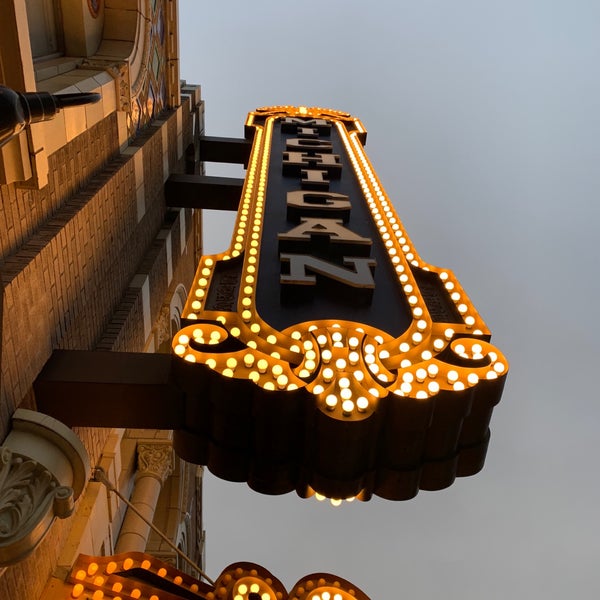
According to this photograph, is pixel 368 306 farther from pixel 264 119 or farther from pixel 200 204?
pixel 264 119

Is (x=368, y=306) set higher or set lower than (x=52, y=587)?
higher

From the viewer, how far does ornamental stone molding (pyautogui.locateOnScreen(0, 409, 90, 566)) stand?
3.87 m

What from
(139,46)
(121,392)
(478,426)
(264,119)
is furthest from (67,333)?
(264,119)

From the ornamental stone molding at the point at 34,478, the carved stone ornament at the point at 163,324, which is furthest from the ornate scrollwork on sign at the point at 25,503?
the carved stone ornament at the point at 163,324

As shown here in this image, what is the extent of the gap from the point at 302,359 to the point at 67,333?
2843 mm

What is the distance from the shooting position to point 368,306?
222 inches

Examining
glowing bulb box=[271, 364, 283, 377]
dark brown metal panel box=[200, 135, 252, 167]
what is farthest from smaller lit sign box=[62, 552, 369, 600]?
dark brown metal panel box=[200, 135, 252, 167]

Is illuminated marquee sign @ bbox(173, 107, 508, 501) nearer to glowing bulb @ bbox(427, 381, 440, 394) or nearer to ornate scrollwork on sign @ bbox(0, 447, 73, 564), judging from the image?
glowing bulb @ bbox(427, 381, 440, 394)

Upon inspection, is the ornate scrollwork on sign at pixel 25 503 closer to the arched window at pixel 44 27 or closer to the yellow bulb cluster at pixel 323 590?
the yellow bulb cluster at pixel 323 590

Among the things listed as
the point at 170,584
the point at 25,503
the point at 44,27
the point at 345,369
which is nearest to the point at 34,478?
the point at 25,503

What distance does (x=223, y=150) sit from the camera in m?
13.9

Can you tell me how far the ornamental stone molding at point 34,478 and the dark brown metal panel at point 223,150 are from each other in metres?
10.2

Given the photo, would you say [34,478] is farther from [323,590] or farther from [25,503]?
[323,590]

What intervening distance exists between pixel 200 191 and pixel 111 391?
6.58m
